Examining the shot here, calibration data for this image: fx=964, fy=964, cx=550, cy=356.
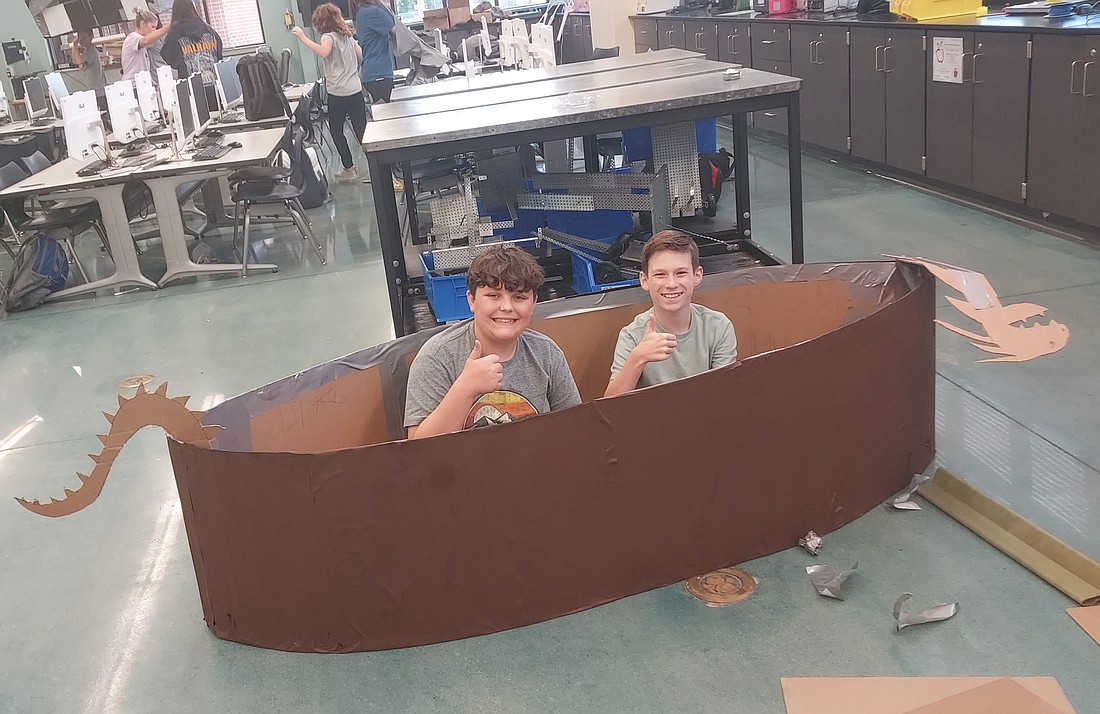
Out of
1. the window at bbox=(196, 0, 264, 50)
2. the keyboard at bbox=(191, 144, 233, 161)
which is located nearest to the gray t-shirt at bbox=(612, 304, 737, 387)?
the keyboard at bbox=(191, 144, 233, 161)

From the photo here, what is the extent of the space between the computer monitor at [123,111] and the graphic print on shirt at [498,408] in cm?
440

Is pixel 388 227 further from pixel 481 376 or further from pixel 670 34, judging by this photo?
pixel 670 34

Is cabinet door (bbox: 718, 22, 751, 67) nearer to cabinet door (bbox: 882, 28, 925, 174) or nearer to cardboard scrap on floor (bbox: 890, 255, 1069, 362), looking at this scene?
cabinet door (bbox: 882, 28, 925, 174)

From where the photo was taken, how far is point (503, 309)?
2.07 meters

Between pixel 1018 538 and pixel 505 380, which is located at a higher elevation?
pixel 505 380

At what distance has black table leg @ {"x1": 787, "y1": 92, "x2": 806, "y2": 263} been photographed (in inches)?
138

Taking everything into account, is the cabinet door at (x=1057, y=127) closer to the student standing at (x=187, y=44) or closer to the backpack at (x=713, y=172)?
the backpack at (x=713, y=172)

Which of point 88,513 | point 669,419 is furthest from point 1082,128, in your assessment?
point 88,513

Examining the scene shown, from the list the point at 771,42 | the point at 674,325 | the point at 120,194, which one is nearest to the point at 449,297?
the point at 674,325

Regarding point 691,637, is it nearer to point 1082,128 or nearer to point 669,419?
point 669,419

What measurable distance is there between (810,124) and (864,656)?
5340 mm

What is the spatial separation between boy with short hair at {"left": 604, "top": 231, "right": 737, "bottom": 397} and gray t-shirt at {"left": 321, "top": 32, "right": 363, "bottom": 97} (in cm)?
508

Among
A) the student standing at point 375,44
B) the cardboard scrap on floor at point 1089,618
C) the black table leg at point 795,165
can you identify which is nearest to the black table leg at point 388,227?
the black table leg at point 795,165

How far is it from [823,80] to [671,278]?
4623 millimetres
